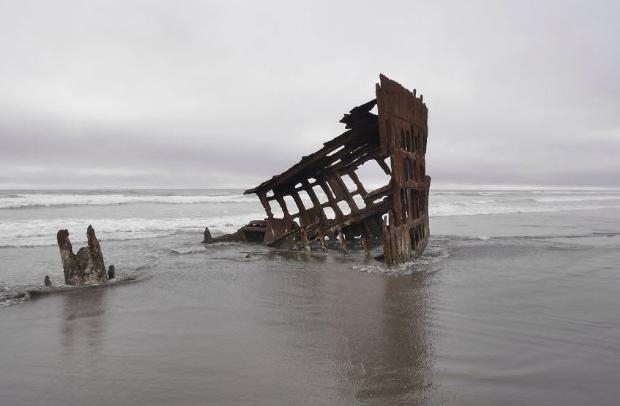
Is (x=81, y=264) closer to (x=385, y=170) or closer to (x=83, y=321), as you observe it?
(x=83, y=321)

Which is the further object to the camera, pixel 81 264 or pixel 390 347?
pixel 81 264

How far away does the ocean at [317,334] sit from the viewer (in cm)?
326

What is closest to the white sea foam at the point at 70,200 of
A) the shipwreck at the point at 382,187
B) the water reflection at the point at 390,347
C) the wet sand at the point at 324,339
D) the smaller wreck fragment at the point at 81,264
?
the shipwreck at the point at 382,187

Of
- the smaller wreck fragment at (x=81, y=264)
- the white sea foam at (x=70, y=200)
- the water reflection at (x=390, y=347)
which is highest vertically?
the white sea foam at (x=70, y=200)

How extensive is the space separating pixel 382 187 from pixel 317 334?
16.3ft

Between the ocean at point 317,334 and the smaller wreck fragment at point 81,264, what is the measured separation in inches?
11.3

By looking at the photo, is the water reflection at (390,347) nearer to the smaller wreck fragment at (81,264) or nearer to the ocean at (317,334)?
the ocean at (317,334)

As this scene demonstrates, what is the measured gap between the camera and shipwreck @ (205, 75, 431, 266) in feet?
27.3

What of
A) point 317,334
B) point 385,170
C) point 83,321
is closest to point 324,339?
point 317,334

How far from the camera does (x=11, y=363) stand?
3.79 meters

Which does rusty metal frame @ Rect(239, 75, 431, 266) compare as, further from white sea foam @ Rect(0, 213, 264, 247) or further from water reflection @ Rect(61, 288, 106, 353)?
white sea foam @ Rect(0, 213, 264, 247)

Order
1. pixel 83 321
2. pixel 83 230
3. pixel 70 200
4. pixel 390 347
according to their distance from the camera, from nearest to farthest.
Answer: pixel 390 347 < pixel 83 321 < pixel 83 230 < pixel 70 200

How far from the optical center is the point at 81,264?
23.3 feet

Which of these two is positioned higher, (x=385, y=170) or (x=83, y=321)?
(x=385, y=170)
